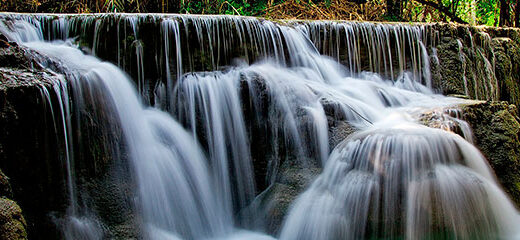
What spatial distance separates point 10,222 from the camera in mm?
2596

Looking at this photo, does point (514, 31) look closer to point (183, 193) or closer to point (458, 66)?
point (458, 66)

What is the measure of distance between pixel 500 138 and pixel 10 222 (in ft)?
14.4

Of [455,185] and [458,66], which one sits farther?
[458,66]

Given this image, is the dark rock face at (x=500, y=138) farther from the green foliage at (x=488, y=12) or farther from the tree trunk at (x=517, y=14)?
the green foliage at (x=488, y=12)

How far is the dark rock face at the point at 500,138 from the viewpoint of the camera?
4266mm

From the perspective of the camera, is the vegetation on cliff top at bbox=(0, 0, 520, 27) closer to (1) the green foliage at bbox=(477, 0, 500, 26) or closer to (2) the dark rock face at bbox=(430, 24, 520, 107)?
(1) the green foliage at bbox=(477, 0, 500, 26)

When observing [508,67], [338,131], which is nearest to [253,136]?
[338,131]

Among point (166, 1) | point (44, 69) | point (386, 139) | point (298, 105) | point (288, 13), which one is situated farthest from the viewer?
point (288, 13)

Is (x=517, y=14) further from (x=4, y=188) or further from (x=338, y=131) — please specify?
(x=4, y=188)

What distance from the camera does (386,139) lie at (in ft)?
13.3

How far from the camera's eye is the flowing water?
12.2 feet

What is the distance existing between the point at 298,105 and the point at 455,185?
181cm

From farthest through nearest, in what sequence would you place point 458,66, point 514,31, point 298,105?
point 514,31
point 458,66
point 298,105

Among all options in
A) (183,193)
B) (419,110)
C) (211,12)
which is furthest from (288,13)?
(183,193)
